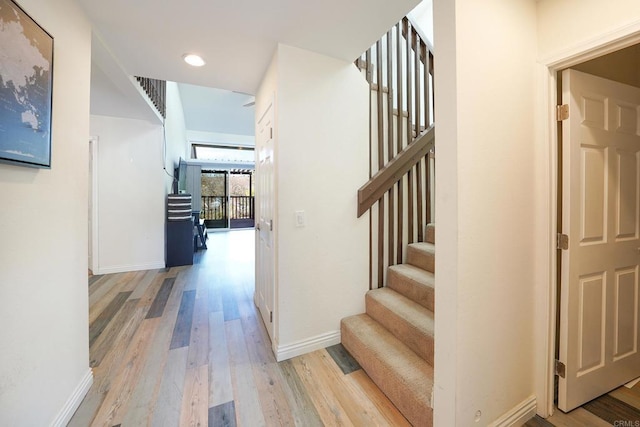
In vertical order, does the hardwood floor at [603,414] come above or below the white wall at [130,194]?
below

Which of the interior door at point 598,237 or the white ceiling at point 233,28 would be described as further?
the white ceiling at point 233,28

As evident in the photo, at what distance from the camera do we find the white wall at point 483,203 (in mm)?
1136

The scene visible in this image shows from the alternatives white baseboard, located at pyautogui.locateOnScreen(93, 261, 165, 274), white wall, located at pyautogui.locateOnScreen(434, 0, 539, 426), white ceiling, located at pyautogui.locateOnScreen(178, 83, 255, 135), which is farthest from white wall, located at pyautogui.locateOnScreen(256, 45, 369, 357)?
white ceiling, located at pyautogui.locateOnScreen(178, 83, 255, 135)

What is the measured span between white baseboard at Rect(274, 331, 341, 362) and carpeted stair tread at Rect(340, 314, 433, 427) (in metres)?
0.09

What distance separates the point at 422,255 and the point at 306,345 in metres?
1.26

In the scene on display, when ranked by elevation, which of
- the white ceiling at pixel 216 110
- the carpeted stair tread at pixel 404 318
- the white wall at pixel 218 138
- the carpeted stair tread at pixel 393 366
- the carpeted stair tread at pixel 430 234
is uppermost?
the white ceiling at pixel 216 110

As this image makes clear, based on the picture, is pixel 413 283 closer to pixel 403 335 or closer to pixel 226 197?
pixel 403 335

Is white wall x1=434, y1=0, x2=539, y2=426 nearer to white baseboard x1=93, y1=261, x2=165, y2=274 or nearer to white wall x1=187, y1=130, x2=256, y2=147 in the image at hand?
white baseboard x1=93, y1=261, x2=165, y2=274

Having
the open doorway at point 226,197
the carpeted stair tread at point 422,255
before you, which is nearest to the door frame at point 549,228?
the carpeted stair tread at point 422,255

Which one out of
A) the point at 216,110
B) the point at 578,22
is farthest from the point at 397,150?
the point at 216,110

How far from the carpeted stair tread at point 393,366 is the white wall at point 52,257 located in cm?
176

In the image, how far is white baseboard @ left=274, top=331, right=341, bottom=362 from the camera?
6.37 ft

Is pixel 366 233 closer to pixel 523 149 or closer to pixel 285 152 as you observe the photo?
pixel 285 152

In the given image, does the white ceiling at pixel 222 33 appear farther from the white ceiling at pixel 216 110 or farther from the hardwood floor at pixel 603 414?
the white ceiling at pixel 216 110
